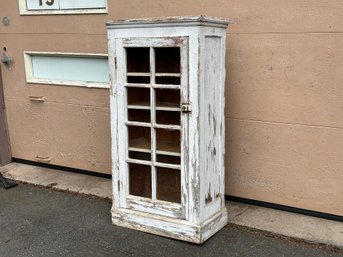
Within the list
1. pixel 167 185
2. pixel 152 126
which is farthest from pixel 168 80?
pixel 167 185

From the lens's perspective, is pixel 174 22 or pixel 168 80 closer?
pixel 174 22

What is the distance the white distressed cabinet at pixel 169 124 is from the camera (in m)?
2.98

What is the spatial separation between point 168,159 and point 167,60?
0.77m

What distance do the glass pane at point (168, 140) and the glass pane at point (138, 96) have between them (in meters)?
0.25

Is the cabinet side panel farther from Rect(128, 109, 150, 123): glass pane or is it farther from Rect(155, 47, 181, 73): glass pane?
Rect(128, 109, 150, 123): glass pane

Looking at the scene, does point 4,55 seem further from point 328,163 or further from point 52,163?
point 328,163

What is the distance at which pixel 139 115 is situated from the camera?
131 inches

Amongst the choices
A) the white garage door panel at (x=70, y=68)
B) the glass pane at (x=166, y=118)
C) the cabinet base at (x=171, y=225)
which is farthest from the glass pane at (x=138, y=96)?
the white garage door panel at (x=70, y=68)

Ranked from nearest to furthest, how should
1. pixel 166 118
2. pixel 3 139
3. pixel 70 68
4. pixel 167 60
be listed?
1. pixel 167 60
2. pixel 166 118
3. pixel 70 68
4. pixel 3 139

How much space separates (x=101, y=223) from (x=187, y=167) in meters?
1.01

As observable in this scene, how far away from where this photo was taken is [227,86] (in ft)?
11.9

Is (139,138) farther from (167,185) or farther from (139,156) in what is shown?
(167,185)

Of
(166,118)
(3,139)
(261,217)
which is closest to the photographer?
(166,118)

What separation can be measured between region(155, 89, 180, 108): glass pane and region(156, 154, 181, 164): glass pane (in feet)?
1.32
